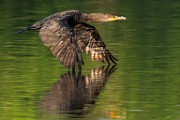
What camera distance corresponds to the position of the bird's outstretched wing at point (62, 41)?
14742 millimetres

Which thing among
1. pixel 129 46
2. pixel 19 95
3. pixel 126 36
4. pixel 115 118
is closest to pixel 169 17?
pixel 126 36

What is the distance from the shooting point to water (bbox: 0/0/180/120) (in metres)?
12.1

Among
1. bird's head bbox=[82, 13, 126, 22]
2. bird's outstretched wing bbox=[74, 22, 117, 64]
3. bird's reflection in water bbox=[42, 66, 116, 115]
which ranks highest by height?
bird's head bbox=[82, 13, 126, 22]

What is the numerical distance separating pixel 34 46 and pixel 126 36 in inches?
92.9

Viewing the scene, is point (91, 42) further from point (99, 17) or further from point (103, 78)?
point (103, 78)

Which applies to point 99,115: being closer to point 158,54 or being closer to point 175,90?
point 175,90

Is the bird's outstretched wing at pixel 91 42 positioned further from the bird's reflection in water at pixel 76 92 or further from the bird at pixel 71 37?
the bird's reflection in water at pixel 76 92

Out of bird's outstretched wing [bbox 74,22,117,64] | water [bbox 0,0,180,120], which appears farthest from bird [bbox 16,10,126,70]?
water [bbox 0,0,180,120]

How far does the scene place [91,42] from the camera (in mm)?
16922

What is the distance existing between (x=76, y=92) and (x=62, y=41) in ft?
5.31

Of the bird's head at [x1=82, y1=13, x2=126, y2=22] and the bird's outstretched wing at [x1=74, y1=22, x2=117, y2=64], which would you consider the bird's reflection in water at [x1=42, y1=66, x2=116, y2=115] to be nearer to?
the bird's outstretched wing at [x1=74, y1=22, x2=117, y2=64]

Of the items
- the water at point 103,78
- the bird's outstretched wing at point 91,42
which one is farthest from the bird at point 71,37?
the water at point 103,78

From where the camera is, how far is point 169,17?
23188 millimetres

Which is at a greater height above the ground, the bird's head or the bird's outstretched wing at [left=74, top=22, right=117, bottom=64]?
the bird's head
